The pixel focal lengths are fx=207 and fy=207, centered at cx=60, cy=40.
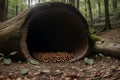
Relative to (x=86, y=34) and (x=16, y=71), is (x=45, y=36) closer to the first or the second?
(x=86, y=34)

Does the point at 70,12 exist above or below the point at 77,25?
above

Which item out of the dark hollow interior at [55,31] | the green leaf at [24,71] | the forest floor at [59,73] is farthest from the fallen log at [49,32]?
the green leaf at [24,71]

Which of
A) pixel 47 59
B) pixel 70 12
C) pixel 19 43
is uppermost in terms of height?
pixel 70 12

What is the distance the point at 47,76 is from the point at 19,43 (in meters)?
1.55

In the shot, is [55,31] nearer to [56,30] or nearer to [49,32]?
[56,30]

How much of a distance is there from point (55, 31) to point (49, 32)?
1.30ft

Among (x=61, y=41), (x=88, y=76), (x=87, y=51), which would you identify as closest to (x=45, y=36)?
(x=61, y=41)

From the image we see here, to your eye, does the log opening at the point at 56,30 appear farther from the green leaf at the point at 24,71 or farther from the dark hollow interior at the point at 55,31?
the green leaf at the point at 24,71

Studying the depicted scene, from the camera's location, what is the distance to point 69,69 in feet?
14.6

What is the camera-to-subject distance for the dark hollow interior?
6.16 meters

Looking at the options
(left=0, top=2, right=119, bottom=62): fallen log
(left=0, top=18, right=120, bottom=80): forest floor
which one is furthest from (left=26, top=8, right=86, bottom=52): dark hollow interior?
(left=0, top=18, right=120, bottom=80): forest floor

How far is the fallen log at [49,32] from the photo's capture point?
5.32 meters

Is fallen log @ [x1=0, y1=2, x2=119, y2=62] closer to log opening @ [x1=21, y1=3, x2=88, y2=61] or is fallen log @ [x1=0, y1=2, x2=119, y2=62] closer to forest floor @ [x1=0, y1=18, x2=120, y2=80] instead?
log opening @ [x1=21, y1=3, x2=88, y2=61]

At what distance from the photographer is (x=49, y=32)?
809 cm
